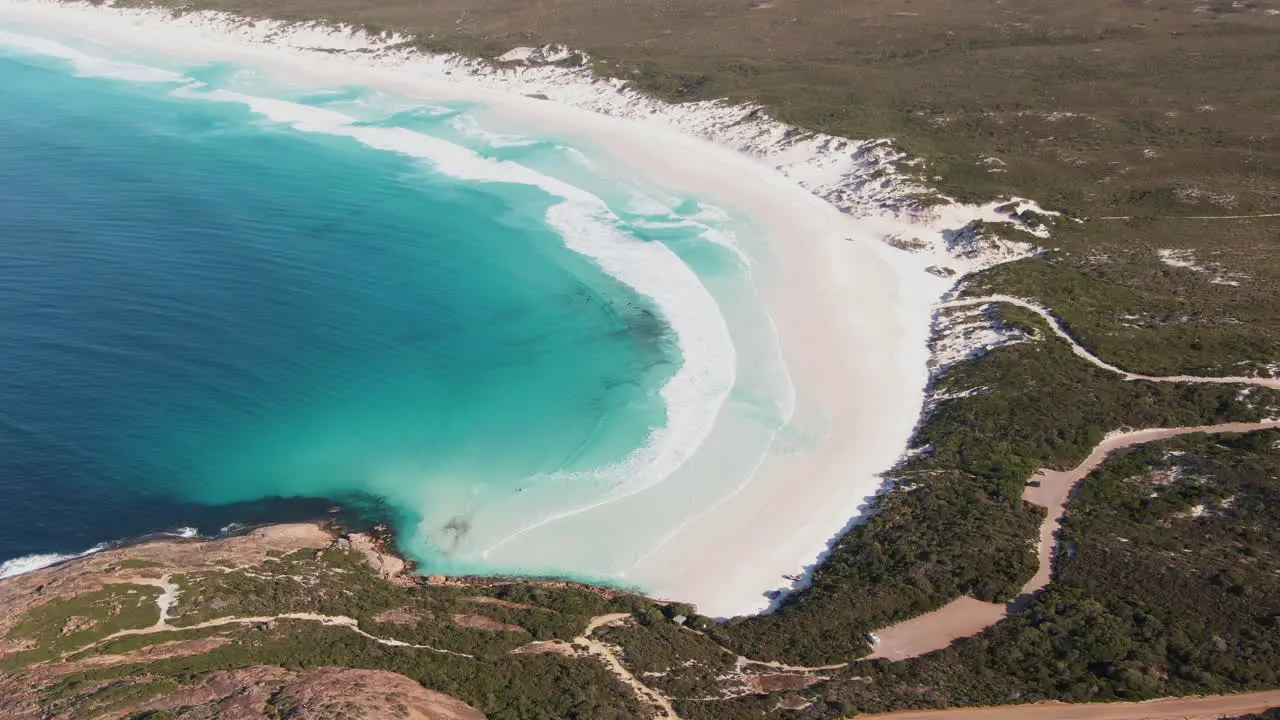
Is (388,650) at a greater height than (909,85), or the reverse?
(909,85)

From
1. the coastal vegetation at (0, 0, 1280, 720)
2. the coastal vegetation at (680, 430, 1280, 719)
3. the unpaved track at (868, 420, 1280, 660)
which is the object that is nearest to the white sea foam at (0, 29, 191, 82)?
the coastal vegetation at (0, 0, 1280, 720)

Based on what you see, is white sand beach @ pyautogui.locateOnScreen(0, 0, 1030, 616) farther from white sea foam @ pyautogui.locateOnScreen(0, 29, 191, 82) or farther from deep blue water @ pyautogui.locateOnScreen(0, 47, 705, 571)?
white sea foam @ pyautogui.locateOnScreen(0, 29, 191, 82)

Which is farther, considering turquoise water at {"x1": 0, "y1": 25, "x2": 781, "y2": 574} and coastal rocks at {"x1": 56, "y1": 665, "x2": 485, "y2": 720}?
turquoise water at {"x1": 0, "y1": 25, "x2": 781, "y2": 574}

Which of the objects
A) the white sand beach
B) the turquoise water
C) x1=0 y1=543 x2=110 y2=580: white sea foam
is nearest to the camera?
x1=0 y1=543 x2=110 y2=580: white sea foam

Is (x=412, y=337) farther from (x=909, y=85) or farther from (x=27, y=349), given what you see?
(x=909, y=85)

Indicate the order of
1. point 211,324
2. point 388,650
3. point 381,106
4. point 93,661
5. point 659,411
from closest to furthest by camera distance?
point 93,661 < point 388,650 < point 659,411 < point 211,324 < point 381,106

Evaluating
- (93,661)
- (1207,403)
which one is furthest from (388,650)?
(1207,403)
